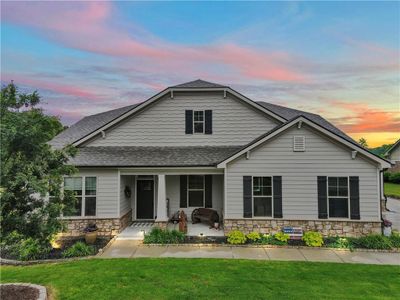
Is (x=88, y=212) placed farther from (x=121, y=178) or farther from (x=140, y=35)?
(x=140, y=35)

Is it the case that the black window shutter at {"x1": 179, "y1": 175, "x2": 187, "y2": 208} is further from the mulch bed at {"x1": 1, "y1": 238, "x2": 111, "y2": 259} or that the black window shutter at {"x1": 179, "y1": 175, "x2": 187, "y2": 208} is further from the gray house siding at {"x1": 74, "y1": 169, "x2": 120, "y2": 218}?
the mulch bed at {"x1": 1, "y1": 238, "x2": 111, "y2": 259}

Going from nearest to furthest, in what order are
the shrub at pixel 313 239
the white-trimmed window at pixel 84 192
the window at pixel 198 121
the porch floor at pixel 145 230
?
the shrub at pixel 313 239 → the porch floor at pixel 145 230 → the white-trimmed window at pixel 84 192 → the window at pixel 198 121

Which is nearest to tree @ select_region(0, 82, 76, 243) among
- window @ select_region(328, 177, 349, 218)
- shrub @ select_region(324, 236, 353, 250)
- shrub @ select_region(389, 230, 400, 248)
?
shrub @ select_region(324, 236, 353, 250)

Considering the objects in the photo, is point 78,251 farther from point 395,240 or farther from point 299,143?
point 395,240

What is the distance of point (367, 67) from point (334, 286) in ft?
46.6

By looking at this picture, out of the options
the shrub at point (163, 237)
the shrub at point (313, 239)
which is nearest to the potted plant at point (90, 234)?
the shrub at point (163, 237)

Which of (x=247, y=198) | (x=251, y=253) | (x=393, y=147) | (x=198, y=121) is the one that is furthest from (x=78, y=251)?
(x=393, y=147)

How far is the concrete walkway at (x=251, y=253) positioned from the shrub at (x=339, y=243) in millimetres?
336

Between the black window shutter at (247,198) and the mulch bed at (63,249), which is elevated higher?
the black window shutter at (247,198)

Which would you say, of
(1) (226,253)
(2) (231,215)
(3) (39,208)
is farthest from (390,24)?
(3) (39,208)

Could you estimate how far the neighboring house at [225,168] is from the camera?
11.1 metres

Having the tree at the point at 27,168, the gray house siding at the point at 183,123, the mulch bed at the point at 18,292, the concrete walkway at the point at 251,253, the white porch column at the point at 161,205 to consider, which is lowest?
the concrete walkway at the point at 251,253

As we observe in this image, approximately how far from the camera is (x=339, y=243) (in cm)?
1019

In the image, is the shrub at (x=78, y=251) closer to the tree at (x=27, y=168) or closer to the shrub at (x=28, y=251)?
the shrub at (x=28, y=251)
